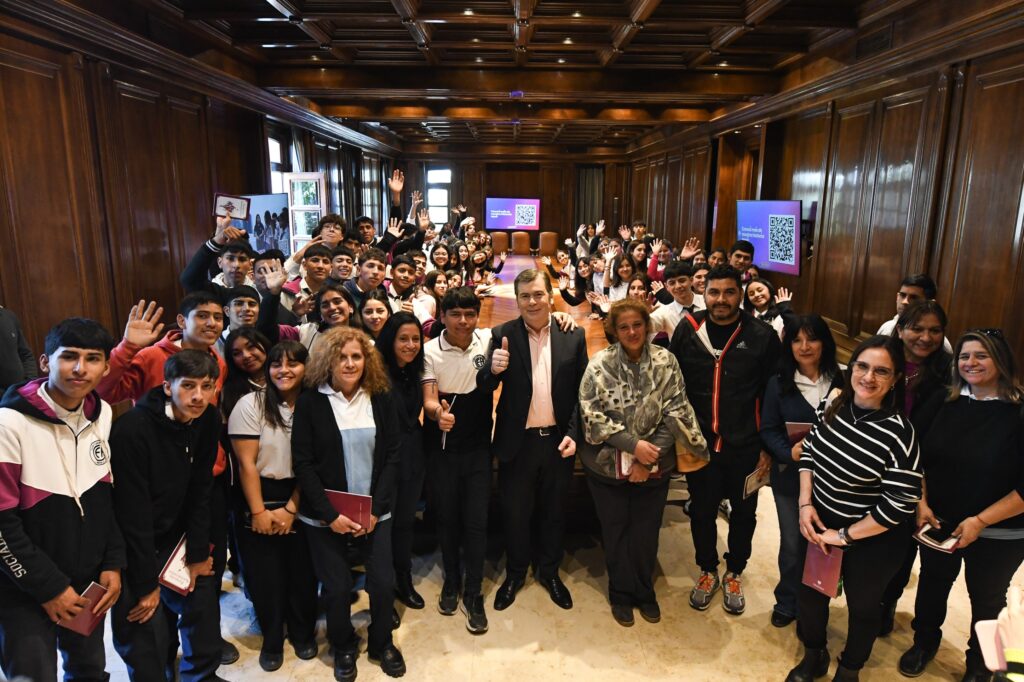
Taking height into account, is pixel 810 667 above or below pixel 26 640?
below

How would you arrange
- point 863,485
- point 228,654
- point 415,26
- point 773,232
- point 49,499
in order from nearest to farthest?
point 49,499 < point 863,485 < point 228,654 < point 415,26 < point 773,232

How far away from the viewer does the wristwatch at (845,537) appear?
7.60 feet

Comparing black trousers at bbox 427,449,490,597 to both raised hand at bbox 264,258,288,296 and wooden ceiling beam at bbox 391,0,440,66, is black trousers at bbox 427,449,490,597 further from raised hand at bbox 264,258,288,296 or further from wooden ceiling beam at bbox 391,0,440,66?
wooden ceiling beam at bbox 391,0,440,66

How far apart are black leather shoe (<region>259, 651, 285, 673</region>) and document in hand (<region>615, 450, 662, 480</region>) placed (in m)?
1.71

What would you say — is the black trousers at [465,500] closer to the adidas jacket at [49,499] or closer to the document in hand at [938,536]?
the adidas jacket at [49,499]

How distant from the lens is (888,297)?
5512 mm

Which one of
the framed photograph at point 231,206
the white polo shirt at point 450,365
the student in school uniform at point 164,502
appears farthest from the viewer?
the framed photograph at point 231,206

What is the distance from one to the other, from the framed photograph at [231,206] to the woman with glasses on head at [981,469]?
465 centimetres

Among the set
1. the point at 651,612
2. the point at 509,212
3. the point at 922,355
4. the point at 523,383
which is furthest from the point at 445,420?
the point at 509,212

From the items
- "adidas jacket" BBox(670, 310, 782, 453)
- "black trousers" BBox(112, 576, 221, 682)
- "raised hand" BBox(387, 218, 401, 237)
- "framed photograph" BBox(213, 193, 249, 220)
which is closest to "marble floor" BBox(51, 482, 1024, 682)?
"black trousers" BBox(112, 576, 221, 682)

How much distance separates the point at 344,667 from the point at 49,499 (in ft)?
4.52

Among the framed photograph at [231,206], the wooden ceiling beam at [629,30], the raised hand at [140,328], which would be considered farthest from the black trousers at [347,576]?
the wooden ceiling beam at [629,30]

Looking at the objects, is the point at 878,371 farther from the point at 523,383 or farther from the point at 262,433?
the point at 262,433

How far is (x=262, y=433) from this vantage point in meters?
2.50
